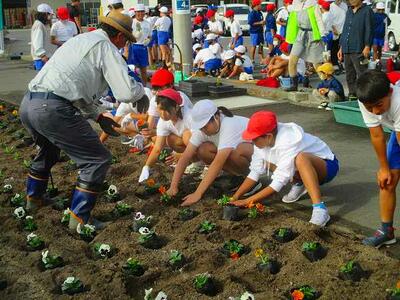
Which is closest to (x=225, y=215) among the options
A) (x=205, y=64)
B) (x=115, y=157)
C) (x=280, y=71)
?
(x=115, y=157)

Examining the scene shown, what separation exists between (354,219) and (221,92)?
6164mm

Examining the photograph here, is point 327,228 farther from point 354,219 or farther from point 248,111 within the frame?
point 248,111

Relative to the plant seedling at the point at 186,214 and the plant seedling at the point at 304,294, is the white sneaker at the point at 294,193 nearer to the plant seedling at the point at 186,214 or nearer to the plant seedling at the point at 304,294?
the plant seedling at the point at 186,214

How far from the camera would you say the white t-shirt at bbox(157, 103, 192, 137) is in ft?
17.1

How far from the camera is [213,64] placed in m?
12.7

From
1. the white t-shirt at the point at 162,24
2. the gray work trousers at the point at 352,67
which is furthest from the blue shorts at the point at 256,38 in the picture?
the gray work trousers at the point at 352,67

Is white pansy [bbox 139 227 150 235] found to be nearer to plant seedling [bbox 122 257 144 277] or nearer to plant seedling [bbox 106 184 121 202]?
plant seedling [bbox 122 257 144 277]

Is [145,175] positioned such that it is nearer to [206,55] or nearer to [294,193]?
[294,193]

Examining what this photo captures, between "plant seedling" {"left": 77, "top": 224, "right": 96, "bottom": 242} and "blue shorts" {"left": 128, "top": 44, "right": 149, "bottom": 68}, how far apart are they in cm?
632

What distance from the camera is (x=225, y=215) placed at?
4.30m

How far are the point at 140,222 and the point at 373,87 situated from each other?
80.0 inches

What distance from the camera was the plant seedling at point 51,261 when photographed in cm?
362

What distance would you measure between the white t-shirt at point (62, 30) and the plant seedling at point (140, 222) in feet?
20.2

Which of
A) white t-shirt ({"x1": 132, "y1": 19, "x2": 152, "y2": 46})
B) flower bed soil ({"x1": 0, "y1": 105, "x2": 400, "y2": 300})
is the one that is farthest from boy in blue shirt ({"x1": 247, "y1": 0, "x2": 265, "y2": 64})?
flower bed soil ({"x1": 0, "y1": 105, "x2": 400, "y2": 300})
